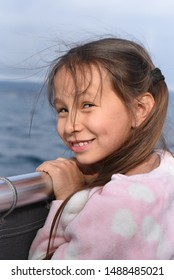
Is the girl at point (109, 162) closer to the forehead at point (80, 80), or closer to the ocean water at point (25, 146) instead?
the forehead at point (80, 80)

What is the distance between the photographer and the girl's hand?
1.43 m

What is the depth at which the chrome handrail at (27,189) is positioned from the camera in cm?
125

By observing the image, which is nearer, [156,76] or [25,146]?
[156,76]

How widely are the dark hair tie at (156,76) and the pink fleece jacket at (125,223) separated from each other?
0.31 meters

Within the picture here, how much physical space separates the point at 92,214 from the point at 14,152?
9.88 m

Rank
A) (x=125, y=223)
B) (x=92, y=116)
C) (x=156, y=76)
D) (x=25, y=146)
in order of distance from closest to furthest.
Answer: (x=125, y=223), (x=92, y=116), (x=156, y=76), (x=25, y=146)

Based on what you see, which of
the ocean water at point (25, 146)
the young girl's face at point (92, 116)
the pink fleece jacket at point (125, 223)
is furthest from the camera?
the ocean water at point (25, 146)

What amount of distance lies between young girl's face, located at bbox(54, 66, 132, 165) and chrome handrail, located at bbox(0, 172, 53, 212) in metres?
0.11

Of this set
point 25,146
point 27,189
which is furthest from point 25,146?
point 27,189

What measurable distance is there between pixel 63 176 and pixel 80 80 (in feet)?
0.91

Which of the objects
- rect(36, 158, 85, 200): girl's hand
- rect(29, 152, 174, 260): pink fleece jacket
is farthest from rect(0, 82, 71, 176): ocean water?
rect(29, 152, 174, 260): pink fleece jacket

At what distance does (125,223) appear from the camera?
116 centimetres

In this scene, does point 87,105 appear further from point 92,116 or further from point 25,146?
point 25,146

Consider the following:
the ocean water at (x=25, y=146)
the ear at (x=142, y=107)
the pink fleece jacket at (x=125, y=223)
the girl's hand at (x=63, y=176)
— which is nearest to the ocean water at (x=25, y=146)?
the ocean water at (x=25, y=146)
